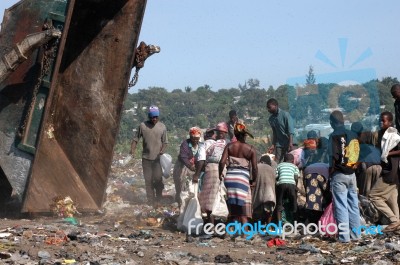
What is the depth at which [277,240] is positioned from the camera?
8.45 metres

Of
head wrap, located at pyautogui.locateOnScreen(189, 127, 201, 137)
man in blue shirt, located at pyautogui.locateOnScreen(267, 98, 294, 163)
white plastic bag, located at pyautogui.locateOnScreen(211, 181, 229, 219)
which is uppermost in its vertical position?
man in blue shirt, located at pyautogui.locateOnScreen(267, 98, 294, 163)

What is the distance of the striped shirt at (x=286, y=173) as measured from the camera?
30.3ft

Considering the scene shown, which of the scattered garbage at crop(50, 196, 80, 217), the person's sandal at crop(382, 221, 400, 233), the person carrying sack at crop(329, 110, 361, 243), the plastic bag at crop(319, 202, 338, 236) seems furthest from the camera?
the scattered garbage at crop(50, 196, 80, 217)

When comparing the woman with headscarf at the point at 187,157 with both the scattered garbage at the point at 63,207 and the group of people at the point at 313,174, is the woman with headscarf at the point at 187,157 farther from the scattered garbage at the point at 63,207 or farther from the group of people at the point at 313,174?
the scattered garbage at the point at 63,207

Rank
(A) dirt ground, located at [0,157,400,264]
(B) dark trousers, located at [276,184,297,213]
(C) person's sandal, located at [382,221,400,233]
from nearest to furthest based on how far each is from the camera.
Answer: (A) dirt ground, located at [0,157,400,264], (C) person's sandal, located at [382,221,400,233], (B) dark trousers, located at [276,184,297,213]

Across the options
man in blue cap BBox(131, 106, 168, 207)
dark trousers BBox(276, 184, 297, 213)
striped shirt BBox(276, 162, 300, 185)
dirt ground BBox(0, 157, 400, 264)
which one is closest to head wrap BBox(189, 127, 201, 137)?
dirt ground BBox(0, 157, 400, 264)

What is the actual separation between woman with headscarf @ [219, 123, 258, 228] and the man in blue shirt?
2.72 m

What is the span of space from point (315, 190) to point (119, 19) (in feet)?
10.0

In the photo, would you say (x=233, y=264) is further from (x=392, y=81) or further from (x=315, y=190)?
(x=392, y=81)

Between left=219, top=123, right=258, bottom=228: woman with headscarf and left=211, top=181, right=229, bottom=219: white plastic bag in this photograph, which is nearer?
left=219, top=123, right=258, bottom=228: woman with headscarf

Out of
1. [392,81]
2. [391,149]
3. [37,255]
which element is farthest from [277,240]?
[392,81]

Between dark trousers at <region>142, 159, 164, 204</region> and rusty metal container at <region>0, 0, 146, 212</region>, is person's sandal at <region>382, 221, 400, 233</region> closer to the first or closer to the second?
rusty metal container at <region>0, 0, 146, 212</region>

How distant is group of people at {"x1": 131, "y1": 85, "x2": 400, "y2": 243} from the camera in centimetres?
842

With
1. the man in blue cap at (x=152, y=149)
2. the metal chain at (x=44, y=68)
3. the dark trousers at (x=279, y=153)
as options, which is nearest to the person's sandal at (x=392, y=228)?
the dark trousers at (x=279, y=153)
